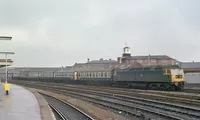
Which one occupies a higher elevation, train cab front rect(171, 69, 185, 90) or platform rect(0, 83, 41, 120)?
train cab front rect(171, 69, 185, 90)

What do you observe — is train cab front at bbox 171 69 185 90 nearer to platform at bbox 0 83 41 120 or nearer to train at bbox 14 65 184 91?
train at bbox 14 65 184 91

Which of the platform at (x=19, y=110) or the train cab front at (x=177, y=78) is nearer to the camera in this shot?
the platform at (x=19, y=110)

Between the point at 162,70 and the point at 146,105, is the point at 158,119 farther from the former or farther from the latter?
the point at 162,70

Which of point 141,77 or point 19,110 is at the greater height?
point 141,77

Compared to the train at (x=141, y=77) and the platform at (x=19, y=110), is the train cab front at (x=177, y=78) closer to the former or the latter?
the train at (x=141, y=77)

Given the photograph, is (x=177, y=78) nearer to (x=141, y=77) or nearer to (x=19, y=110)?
(x=141, y=77)

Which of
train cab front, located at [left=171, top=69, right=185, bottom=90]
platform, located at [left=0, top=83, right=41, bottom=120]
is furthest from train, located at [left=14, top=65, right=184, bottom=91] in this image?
platform, located at [left=0, top=83, right=41, bottom=120]

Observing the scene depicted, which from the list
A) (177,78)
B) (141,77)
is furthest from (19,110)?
(141,77)

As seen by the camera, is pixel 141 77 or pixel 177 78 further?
pixel 141 77

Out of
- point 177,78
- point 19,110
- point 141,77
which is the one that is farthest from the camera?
point 141,77

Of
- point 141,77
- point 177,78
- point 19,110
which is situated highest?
point 141,77

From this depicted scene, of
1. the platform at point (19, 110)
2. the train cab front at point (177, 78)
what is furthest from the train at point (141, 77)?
the platform at point (19, 110)

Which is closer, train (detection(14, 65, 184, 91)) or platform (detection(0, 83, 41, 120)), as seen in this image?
platform (detection(0, 83, 41, 120))

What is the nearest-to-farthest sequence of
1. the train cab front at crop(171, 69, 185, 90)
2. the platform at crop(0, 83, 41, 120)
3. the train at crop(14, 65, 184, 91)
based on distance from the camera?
the platform at crop(0, 83, 41, 120), the train cab front at crop(171, 69, 185, 90), the train at crop(14, 65, 184, 91)
